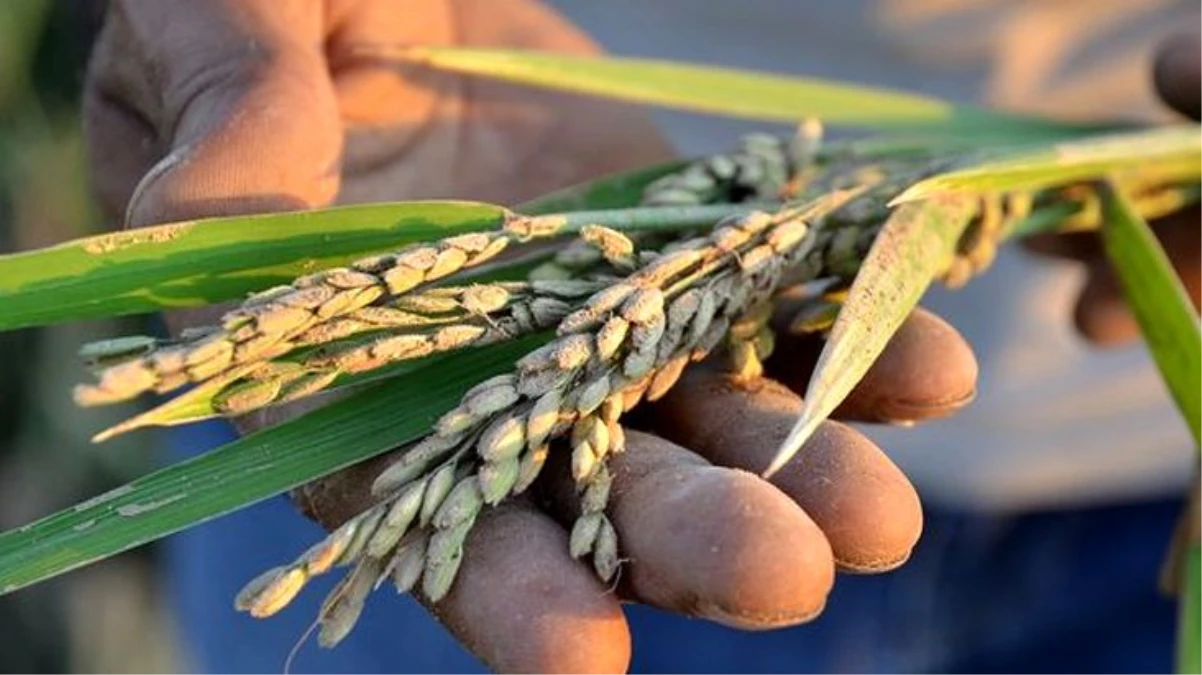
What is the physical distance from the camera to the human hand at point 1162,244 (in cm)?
165

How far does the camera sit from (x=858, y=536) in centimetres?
97

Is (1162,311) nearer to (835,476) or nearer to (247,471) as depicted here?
(835,476)

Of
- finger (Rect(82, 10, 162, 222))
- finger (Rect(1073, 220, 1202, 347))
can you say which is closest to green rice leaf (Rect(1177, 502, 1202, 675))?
finger (Rect(1073, 220, 1202, 347))

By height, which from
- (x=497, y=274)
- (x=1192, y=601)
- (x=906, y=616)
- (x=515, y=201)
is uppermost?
(x=497, y=274)

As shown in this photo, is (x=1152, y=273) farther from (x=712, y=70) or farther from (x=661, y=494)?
(x=661, y=494)

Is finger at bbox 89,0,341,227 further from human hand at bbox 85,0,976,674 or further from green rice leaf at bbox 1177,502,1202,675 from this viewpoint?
green rice leaf at bbox 1177,502,1202,675

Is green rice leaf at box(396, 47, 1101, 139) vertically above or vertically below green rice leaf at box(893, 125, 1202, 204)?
below

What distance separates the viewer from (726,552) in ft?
2.95

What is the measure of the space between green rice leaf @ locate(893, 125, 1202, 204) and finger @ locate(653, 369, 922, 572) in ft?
0.61

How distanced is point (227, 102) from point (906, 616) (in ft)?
4.35

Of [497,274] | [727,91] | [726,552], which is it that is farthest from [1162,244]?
[726,552]

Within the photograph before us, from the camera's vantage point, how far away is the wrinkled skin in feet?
3.00

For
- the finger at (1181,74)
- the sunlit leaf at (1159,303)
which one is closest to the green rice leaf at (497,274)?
the sunlit leaf at (1159,303)

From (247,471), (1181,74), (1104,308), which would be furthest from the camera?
(1104,308)
